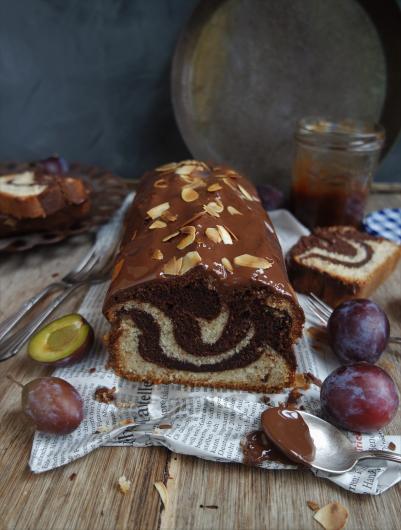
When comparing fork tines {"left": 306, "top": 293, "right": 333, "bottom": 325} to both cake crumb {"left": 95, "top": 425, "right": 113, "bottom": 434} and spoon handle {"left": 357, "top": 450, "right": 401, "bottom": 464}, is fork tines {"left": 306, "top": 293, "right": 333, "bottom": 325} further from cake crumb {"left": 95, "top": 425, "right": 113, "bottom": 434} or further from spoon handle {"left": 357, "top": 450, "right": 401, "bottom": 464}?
cake crumb {"left": 95, "top": 425, "right": 113, "bottom": 434}

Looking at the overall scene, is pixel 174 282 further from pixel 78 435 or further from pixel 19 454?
pixel 19 454

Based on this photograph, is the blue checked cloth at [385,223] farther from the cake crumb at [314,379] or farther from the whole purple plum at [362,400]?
the whole purple plum at [362,400]

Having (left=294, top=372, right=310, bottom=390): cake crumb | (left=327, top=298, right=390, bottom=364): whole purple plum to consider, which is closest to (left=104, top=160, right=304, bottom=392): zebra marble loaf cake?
(left=294, top=372, right=310, bottom=390): cake crumb

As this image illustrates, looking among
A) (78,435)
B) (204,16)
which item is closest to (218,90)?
(204,16)

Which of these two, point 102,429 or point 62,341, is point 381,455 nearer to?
point 102,429

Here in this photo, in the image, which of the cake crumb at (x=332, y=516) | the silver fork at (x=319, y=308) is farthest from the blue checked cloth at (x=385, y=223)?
the cake crumb at (x=332, y=516)

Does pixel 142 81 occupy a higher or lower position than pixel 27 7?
lower
